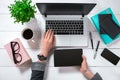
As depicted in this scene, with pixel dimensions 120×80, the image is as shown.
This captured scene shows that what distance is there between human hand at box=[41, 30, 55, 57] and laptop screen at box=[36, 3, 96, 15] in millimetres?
113

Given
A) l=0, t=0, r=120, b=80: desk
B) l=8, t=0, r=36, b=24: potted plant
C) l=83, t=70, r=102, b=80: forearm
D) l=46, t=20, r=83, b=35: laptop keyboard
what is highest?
l=8, t=0, r=36, b=24: potted plant

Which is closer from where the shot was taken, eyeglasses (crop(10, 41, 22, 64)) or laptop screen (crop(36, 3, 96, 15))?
laptop screen (crop(36, 3, 96, 15))

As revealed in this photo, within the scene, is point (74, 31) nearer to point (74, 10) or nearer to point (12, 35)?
point (74, 10)

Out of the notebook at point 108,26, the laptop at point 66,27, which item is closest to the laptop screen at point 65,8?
the laptop at point 66,27

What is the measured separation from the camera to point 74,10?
1.22m

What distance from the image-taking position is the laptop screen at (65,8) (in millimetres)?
1119

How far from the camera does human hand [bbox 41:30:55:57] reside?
4.01ft

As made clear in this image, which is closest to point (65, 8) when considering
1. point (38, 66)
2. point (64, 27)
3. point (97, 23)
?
point (64, 27)

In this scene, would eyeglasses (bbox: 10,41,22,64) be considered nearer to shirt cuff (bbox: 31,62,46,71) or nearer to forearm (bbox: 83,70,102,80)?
shirt cuff (bbox: 31,62,46,71)

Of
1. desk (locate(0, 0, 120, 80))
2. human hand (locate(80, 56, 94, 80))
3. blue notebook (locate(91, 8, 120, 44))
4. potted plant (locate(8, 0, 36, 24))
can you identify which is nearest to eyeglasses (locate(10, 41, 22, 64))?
desk (locate(0, 0, 120, 80))

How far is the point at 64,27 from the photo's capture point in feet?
4.11

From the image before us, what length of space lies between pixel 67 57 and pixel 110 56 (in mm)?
241

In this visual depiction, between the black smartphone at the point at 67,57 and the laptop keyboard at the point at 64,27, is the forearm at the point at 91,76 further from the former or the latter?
the laptop keyboard at the point at 64,27

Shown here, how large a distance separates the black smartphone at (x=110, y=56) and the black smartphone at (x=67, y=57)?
0.14 m
